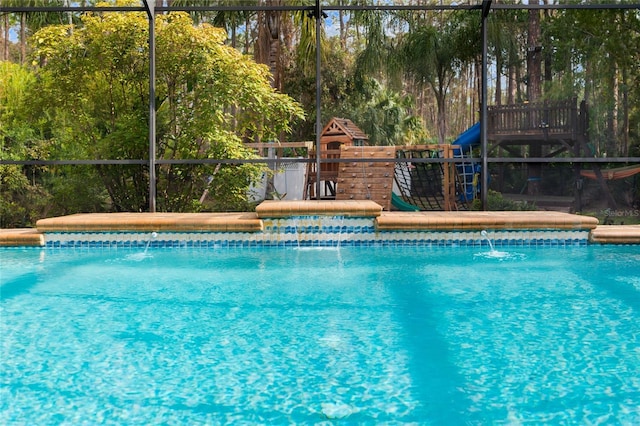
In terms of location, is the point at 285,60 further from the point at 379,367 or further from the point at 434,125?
the point at 434,125

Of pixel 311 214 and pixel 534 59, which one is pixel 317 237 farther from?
pixel 534 59

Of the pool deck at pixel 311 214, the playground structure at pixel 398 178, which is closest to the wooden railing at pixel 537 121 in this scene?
the playground structure at pixel 398 178

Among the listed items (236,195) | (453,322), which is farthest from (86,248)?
(453,322)

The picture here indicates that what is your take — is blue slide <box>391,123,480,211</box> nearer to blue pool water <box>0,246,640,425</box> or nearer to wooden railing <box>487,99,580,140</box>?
wooden railing <box>487,99,580,140</box>

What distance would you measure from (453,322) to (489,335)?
0.27 m

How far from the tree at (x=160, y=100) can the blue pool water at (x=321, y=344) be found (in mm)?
3054

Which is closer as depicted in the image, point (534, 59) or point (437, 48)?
point (534, 59)

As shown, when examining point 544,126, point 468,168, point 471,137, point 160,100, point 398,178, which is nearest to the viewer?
point 160,100

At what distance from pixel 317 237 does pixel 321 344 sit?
11.2 ft

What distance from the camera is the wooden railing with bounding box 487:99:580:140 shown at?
936 cm

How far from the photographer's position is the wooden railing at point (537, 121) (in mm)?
9359

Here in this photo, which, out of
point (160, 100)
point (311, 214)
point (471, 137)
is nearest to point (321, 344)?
point (311, 214)

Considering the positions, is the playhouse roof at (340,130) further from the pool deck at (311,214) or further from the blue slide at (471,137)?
the pool deck at (311,214)

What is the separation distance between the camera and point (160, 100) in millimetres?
8039
